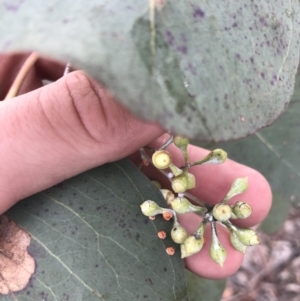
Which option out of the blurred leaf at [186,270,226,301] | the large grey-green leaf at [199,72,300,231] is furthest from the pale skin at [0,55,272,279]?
the blurred leaf at [186,270,226,301]

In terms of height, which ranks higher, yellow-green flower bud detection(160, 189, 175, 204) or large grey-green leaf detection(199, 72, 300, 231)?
yellow-green flower bud detection(160, 189, 175, 204)

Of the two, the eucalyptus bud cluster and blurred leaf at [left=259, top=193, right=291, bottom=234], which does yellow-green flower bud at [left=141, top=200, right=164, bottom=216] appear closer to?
the eucalyptus bud cluster

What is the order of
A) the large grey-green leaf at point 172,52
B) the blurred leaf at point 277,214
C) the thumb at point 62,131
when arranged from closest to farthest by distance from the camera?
the large grey-green leaf at point 172,52 → the thumb at point 62,131 → the blurred leaf at point 277,214

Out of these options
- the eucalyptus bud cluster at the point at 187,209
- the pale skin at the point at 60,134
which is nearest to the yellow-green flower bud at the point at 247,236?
the eucalyptus bud cluster at the point at 187,209

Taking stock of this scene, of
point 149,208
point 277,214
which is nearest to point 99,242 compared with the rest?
point 149,208

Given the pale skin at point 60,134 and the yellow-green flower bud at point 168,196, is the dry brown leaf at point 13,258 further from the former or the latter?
the yellow-green flower bud at point 168,196

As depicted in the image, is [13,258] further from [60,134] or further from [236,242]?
[236,242]
